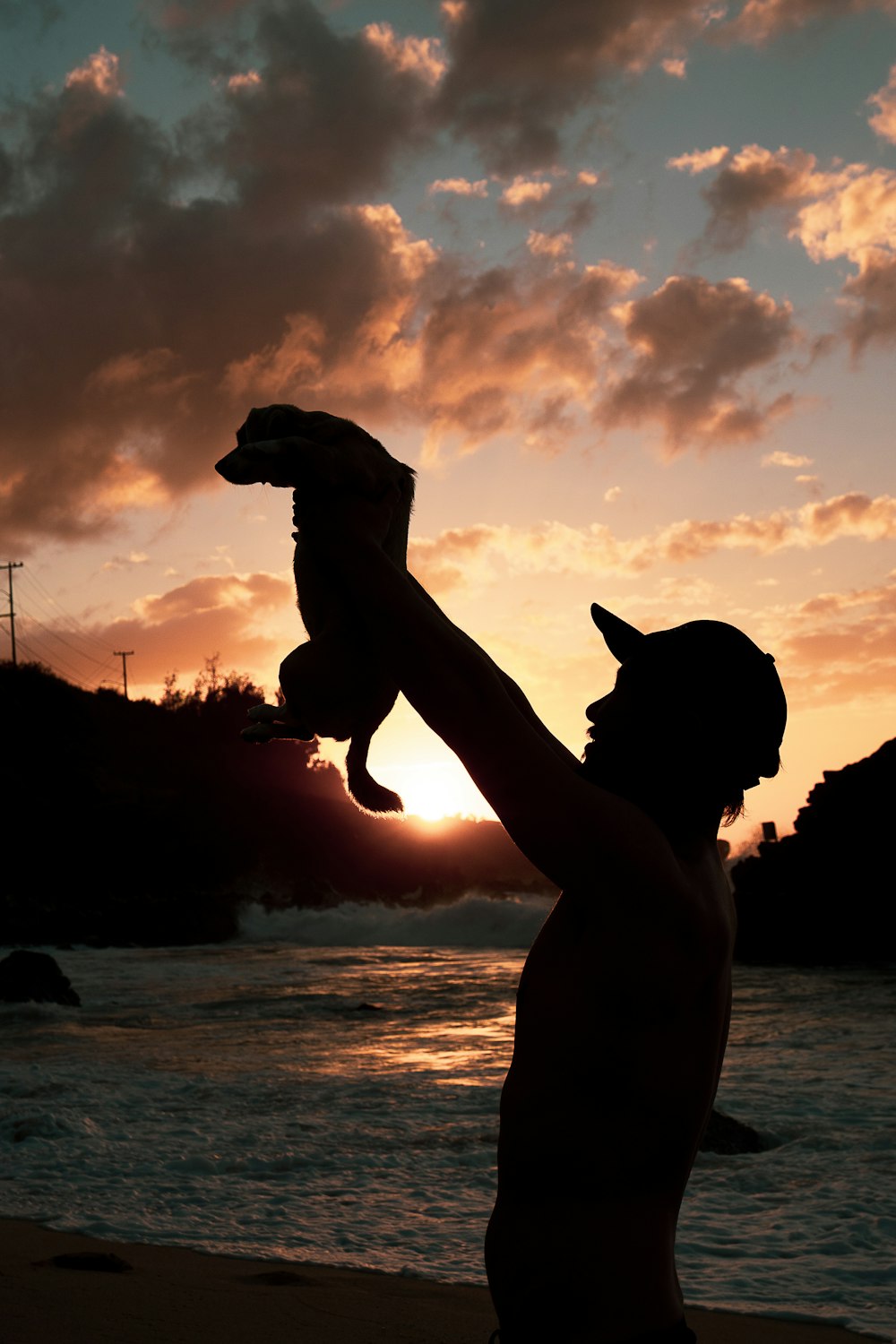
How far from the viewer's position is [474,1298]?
4.57 metres

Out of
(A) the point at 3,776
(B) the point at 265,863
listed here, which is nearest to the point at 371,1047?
(A) the point at 3,776

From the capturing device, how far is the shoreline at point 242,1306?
4.07m

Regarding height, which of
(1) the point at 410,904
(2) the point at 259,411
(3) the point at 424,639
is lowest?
(1) the point at 410,904

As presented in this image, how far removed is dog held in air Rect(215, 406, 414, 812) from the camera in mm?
1381

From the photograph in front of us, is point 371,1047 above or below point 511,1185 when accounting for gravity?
below

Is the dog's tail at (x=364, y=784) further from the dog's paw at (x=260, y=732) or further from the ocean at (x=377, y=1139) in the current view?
the ocean at (x=377, y=1139)

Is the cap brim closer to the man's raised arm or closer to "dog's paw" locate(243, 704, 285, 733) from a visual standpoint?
the man's raised arm

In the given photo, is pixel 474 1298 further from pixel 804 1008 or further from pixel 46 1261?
pixel 804 1008

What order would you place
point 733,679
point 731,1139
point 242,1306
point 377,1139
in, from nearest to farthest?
point 733,679 < point 242,1306 < point 731,1139 < point 377,1139

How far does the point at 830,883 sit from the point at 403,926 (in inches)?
630

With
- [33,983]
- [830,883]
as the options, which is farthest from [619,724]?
[830,883]

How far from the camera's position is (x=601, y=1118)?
1.44 m

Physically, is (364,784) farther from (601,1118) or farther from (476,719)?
(601,1118)

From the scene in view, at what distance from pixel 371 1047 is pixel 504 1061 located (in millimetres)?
1792
